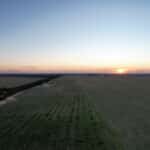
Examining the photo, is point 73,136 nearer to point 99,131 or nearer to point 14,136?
point 99,131

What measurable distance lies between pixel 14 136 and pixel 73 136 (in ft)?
8.32

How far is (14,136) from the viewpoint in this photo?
715 centimetres

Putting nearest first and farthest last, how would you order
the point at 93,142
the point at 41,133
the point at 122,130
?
the point at 93,142 → the point at 41,133 → the point at 122,130

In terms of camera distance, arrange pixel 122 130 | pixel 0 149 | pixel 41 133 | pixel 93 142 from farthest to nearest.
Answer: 1. pixel 122 130
2. pixel 41 133
3. pixel 93 142
4. pixel 0 149

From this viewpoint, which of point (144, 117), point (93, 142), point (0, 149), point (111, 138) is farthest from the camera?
point (144, 117)

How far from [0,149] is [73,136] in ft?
9.34

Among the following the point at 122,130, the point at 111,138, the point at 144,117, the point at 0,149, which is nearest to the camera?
the point at 0,149

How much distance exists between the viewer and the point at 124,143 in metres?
6.67

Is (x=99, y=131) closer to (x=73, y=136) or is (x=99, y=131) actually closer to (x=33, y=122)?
(x=73, y=136)

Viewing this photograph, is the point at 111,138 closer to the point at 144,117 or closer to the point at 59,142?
the point at 59,142

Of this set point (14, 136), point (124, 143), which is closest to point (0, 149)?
point (14, 136)

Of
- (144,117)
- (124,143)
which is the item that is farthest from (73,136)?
(144,117)

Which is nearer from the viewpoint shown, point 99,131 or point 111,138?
point 111,138

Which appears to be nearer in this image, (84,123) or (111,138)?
(111,138)
